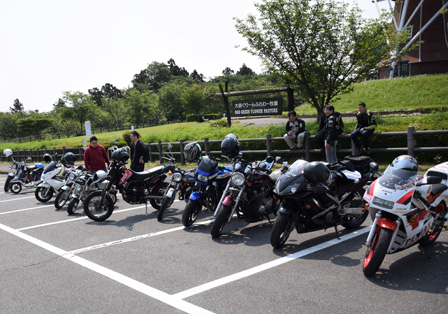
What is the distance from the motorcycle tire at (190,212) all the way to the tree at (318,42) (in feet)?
35.2

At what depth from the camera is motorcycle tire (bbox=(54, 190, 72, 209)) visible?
10.0m

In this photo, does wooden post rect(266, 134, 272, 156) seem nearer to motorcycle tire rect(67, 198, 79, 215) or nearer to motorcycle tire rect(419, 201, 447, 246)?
motorcycle tire rect(67, 198, 79, 215)

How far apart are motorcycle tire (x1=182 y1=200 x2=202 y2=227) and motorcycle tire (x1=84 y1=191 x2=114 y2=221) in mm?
2168

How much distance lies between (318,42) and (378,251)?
13.1m

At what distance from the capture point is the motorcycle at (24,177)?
565 inches

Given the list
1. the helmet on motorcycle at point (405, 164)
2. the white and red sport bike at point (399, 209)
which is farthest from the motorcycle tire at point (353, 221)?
the helmet on motorcycle at point (405, 164)

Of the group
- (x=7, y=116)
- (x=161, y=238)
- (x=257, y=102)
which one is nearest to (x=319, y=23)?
(x=257, y=102)

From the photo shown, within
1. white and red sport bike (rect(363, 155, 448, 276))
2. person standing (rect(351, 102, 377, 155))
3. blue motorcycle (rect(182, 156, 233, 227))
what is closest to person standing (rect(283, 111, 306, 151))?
person standing (rect(351, 102, 377, 155))

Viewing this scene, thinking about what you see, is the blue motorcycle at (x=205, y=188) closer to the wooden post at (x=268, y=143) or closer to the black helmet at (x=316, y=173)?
the black helmet at (x=316, y=173)

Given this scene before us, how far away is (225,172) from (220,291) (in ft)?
10.7

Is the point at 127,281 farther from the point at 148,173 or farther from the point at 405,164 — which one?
the point at 148,173

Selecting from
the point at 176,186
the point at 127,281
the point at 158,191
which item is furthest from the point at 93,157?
the point at 127,281

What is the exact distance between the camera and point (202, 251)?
5.62 m

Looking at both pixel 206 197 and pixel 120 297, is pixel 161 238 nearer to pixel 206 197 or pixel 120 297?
pixel 206 197
